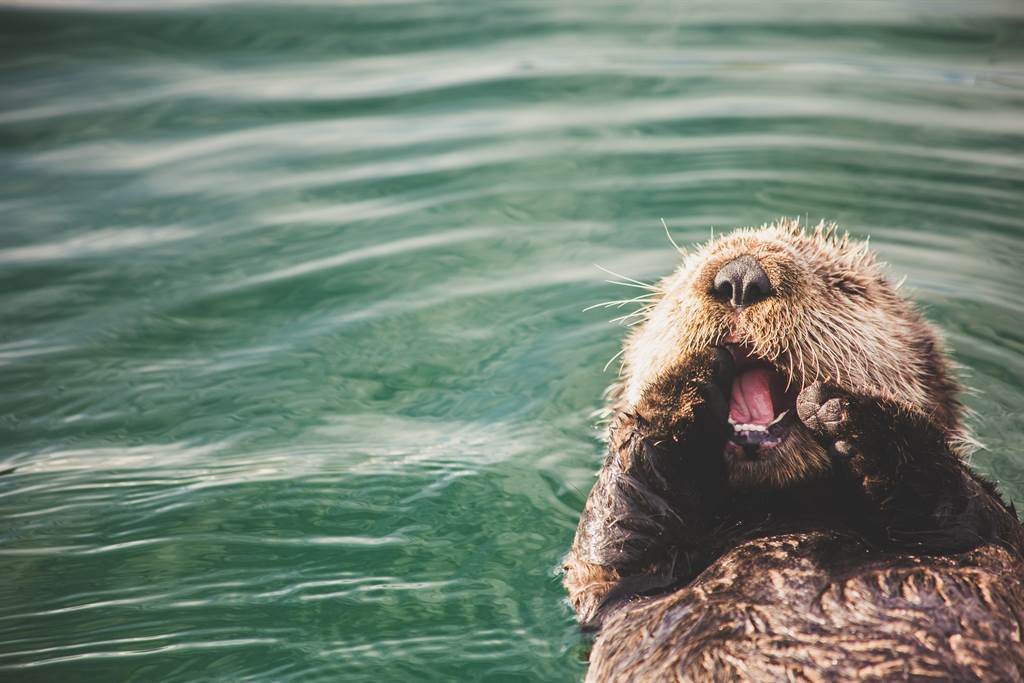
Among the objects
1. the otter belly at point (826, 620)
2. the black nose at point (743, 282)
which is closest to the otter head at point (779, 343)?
the black nose at point (743, 282)

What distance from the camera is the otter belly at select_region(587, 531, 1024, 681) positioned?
2631 millimetres

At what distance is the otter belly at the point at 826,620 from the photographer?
2631 millimetres

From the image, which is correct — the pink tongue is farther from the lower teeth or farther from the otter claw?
the otter claw

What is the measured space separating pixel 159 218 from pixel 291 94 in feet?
8.23

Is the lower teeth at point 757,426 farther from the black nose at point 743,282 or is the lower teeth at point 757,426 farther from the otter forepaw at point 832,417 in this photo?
the black nose at point 743,282

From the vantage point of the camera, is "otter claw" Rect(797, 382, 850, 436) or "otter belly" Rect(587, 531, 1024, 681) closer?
"otter belly" Rect(587, 531, 1024, 681)

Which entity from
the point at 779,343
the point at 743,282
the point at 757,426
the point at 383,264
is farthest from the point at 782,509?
the point at 383,264

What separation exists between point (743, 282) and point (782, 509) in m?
0.69

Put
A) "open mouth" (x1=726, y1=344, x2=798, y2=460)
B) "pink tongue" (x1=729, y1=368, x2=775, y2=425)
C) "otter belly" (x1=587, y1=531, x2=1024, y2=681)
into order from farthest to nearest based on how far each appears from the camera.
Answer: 1. "pink tongue" (x1=729, y1=368, x2=775, y2=425)
2. "open mouth" (x1=726, y1=344, x2=798, y2=460)
3. "otter belly" (x1=587, y1=531, x2=1024, y2=681)

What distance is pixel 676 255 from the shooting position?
20.6 feet

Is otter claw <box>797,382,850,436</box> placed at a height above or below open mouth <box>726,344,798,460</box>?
above

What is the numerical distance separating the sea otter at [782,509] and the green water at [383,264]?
460mm

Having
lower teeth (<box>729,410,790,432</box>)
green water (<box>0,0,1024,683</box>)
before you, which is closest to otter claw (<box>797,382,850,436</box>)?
lower teeth (<box>729,410,790,432</box>)

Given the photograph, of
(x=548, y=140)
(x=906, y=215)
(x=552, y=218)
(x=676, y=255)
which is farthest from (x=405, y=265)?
(x=906, y=215)
